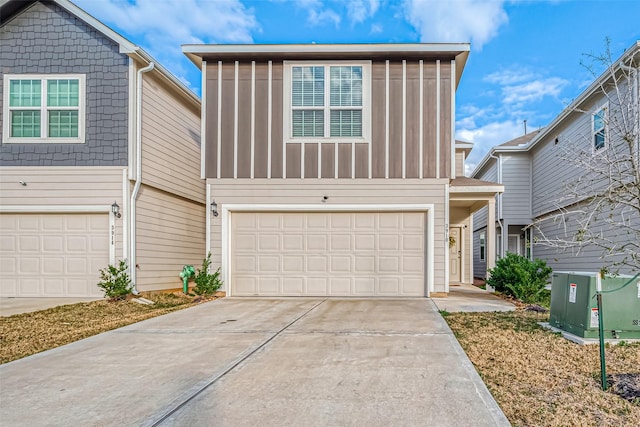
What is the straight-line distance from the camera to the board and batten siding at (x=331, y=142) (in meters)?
9.66

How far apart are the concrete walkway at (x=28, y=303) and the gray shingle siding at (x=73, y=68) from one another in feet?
9.59

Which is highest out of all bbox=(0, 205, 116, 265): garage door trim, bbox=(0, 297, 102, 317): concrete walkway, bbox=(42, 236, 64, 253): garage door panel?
bbox=(0, 205, 116, 265): garage door trim

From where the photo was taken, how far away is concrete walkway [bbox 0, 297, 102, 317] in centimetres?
781

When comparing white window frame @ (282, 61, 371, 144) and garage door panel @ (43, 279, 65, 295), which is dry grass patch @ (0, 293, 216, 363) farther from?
white window frame @ (282, 61, 371, 144)

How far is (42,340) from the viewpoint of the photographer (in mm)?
5531

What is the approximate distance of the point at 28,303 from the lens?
8.69 metres

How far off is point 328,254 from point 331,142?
99.0 inches

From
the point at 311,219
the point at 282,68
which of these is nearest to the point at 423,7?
the point at 282,68

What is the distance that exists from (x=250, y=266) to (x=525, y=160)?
11829 mm

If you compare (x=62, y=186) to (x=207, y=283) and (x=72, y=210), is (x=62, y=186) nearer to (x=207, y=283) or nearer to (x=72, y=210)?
(x=72, y=210)

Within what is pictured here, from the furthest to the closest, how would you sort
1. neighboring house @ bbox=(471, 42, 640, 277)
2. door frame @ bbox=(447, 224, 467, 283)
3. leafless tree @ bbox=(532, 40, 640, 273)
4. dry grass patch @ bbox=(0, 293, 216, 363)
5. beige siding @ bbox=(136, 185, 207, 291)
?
door frame @ bbox=(447, 224, 467, 283) < neighboring house @ bbox=(471, 42, 640, 277) < beige siding @ bbox=(136, 185, 207, 291) < dry grass patch @ bbox=(0, 293, 216, 363) < leafless tree @ bbox=(532, 40, 640, 273)

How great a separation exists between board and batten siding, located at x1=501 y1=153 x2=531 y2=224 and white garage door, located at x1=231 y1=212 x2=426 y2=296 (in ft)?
26.3

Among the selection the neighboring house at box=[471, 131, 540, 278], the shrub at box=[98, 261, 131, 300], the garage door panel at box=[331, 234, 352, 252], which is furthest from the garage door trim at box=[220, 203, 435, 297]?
the neighboring house at box=[471, 131, 540, 278]

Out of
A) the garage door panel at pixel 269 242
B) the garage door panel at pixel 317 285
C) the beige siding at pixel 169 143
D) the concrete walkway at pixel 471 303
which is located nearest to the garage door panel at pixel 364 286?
the garage door panel at pixel 317 285
